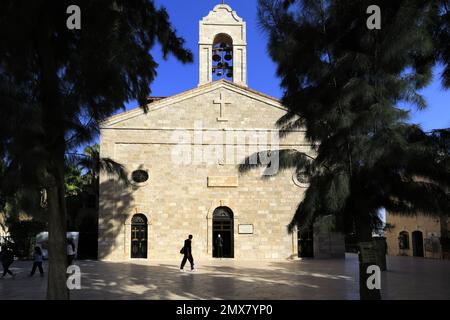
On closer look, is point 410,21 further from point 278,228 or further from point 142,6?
point 278,228

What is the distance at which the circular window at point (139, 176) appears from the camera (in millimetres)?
21906

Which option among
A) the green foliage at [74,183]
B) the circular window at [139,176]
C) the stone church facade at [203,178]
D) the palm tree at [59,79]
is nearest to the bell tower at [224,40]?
the stone church facade at [203,178]

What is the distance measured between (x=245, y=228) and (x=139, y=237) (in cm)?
535

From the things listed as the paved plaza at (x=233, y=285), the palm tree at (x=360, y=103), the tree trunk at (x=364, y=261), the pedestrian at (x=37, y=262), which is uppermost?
the palm tree at (x=360, y=103)

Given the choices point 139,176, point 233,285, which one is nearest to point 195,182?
point 139,176

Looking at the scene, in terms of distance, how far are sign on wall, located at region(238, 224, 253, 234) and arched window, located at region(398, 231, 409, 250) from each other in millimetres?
11310

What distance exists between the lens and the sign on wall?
70.9ft

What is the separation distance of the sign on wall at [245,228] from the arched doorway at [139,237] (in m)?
4.73

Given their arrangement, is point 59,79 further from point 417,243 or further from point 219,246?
point 417,243

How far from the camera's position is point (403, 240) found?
27.2 meters

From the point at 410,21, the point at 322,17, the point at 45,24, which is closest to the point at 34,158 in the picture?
the point at 45,24

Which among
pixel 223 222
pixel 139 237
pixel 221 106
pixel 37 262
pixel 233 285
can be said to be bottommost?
pixel 233 285

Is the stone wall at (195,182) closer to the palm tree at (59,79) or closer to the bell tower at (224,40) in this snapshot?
the bell tower at (224,40)

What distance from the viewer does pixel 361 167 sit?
6840mm
